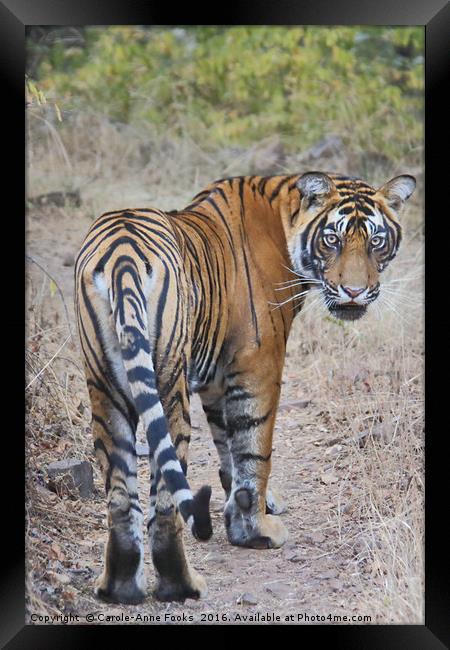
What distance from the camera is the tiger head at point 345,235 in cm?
418

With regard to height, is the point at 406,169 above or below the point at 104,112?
below

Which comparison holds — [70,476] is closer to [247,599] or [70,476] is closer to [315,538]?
[247,599]

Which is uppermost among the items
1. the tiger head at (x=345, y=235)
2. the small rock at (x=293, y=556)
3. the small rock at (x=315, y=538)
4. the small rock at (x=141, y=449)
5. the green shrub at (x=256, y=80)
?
the green shrub at (x=256, y=80)

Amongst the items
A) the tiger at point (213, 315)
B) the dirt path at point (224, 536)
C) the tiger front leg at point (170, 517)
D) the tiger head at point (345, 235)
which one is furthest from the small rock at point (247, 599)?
the tiger head at point (345, 235)

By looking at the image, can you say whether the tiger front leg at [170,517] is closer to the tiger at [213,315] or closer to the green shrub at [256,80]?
the tiger at [213,315]

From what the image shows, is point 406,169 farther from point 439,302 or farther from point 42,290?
point 42,290

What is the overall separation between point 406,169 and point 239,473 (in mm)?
1587

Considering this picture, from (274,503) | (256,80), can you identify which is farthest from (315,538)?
Result: (256,80)

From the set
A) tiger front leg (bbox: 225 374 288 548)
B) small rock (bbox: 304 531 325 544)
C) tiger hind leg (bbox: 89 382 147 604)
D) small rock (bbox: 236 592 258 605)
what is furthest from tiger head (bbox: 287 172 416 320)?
small rock (bbox: 236 592 258 605)

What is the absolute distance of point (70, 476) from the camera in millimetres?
4215

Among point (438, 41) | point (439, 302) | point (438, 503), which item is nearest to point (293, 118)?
point (438, 41)

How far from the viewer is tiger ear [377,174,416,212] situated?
4.26 m

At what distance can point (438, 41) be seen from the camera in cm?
413

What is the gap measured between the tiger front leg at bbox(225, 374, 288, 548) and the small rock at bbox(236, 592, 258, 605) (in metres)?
0.23
